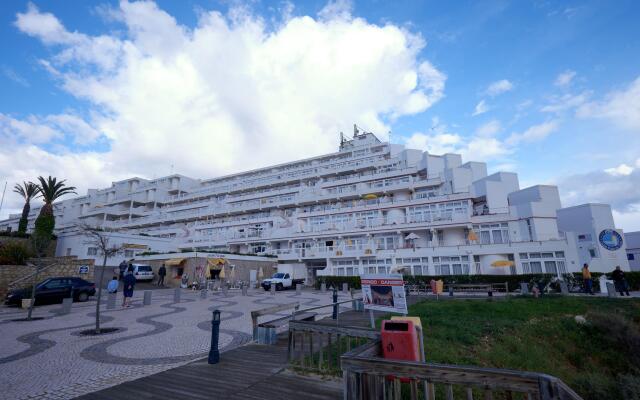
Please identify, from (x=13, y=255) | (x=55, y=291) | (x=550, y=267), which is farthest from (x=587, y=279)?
(x=13, y=255)

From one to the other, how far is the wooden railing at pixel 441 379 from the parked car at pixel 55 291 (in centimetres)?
2091

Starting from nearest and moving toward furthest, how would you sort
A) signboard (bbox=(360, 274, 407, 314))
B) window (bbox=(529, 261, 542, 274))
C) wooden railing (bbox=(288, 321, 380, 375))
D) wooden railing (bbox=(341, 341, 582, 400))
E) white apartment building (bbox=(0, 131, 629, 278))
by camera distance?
wooden railing (bbox=(341, 341, 582, 400))
wooden railing (bbox=(288, 321, 380, 375))
signboard (bbox=(360, 274, 407, 314))
window (bbox=(529, 261, 542, 274))
white apartment building (bbox=(0, 131, 629, 278))

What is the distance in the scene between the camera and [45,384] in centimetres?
555

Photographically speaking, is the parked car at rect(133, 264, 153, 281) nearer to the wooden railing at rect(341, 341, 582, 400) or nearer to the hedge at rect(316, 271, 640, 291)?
the hedge at rect(316, 271, 640, 291)

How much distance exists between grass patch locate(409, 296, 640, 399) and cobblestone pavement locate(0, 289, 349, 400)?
6.05 m

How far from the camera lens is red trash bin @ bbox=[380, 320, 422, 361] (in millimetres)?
4801

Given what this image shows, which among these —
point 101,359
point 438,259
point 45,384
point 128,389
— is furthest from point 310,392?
point 438,259

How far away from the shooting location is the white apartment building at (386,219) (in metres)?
30.8

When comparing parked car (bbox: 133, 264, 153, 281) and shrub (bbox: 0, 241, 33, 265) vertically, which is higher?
shrub (bbox: 0, 241, 33, 265)

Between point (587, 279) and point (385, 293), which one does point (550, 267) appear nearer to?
point (587, 279)

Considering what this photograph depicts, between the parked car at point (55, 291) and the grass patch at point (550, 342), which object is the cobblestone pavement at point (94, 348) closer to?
the parked car at point (55, 291)

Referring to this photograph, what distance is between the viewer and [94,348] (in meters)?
8.09

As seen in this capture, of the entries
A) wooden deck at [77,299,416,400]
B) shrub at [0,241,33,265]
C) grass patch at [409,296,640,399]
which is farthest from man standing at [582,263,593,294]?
shrub at [0,241,33,265]

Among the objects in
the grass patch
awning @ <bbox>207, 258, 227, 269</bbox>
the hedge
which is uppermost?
awning @ <bbox>207, 258, 227, 269</bbox>
